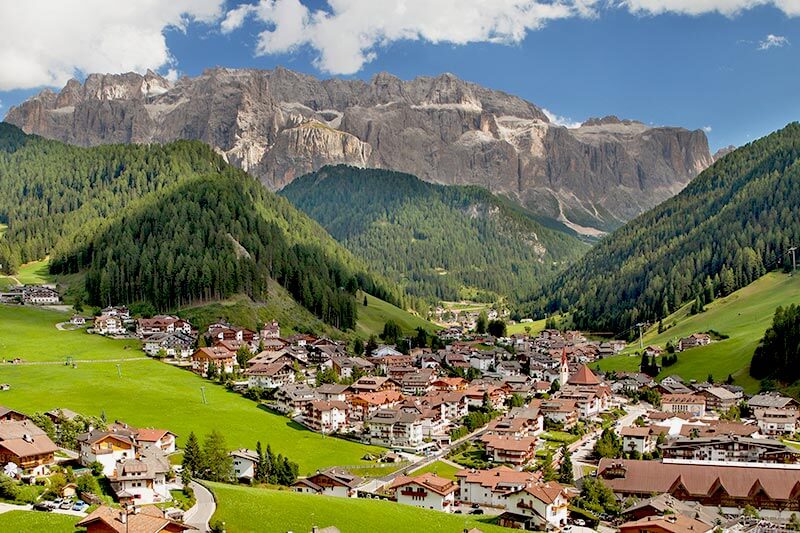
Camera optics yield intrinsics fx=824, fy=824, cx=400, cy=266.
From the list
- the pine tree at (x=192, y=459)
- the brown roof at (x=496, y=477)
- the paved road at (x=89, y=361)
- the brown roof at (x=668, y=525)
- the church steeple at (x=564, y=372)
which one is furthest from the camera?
the church steeple at (x=564, y=372)

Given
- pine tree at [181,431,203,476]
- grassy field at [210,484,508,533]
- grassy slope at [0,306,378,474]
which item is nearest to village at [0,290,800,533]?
pine tree at [181,431,203,476]

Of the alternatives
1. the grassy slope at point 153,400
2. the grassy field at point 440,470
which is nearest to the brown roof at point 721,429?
the grassy field at point 440,470

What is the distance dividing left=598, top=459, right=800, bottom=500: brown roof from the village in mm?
155

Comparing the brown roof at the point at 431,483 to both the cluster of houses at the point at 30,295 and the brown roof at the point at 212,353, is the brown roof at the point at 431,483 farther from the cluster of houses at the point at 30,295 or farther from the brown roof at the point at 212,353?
the cluster of houses at the point at 30,295

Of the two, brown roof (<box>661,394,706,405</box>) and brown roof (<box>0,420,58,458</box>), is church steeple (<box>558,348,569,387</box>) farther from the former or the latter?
brown roof (<box>0,420,58,458</box>)

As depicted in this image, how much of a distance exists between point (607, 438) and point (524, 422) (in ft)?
37.8

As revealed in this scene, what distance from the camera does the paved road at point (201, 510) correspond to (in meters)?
59.1

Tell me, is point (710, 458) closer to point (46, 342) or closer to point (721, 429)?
point (721, 429)

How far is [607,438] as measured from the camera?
108 metres

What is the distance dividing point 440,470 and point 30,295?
127 m

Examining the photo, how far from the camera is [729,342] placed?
16662cm

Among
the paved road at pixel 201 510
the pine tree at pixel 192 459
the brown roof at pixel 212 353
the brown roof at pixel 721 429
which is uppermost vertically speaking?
the brown roof at pixel 212 353

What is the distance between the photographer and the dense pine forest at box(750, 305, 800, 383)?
134 meters

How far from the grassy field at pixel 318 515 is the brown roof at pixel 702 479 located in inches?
799
